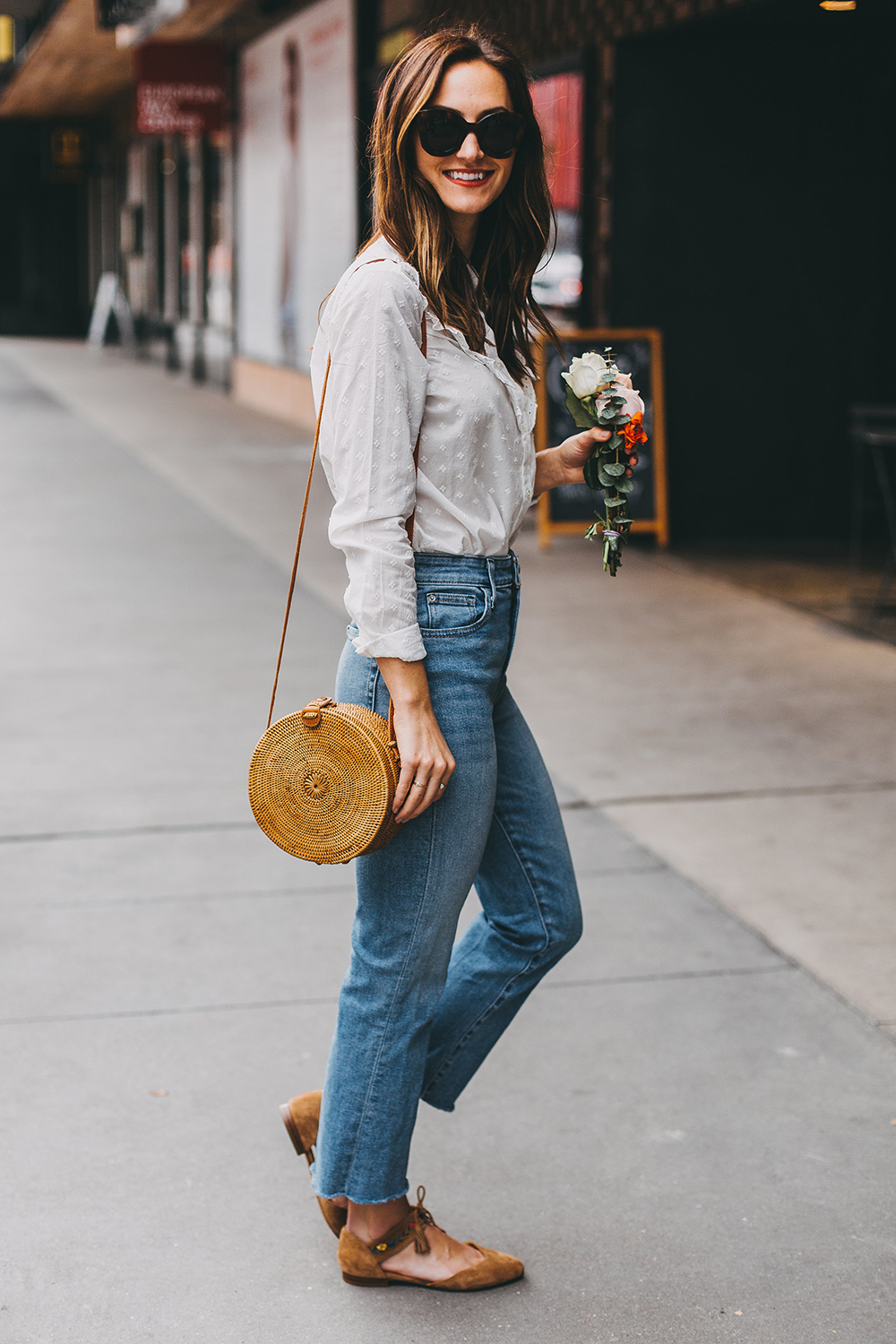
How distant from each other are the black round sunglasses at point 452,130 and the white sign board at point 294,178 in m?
12.6

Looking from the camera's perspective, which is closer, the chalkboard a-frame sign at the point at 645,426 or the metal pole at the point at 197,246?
the chalkboard a-frame sign at the point at 645,426

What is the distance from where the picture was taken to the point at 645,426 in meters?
9.18

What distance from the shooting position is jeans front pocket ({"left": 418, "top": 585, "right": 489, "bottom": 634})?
2195 mm

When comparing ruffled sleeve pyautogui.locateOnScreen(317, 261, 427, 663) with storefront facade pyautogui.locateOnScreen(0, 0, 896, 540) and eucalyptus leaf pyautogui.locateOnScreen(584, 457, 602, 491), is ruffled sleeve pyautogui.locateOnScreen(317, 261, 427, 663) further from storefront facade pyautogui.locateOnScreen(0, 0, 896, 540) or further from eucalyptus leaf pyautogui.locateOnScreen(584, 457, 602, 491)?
storefront facade pyautogui.locateOnScreen(0, 0, 896, 540)

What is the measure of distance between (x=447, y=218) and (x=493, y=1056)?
1767 millimetres

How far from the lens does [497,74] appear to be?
218 cm

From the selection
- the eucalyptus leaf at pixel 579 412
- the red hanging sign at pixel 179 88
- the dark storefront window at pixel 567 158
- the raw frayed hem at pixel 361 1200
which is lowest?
the raw frayed hem at pixel 361 1200

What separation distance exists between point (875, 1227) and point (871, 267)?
25.3 ft

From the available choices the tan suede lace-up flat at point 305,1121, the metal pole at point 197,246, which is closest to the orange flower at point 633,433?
the tan suede lace-up flat at point 305,1121

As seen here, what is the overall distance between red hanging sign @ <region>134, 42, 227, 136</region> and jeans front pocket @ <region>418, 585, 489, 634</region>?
17109mm

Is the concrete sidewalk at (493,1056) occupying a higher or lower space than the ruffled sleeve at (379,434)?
lower

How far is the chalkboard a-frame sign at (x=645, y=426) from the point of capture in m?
9.02

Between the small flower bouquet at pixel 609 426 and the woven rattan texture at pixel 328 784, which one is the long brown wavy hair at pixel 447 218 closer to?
the small flower bouquet at pixel 609 426

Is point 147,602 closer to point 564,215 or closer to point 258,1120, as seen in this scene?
point 564,215
